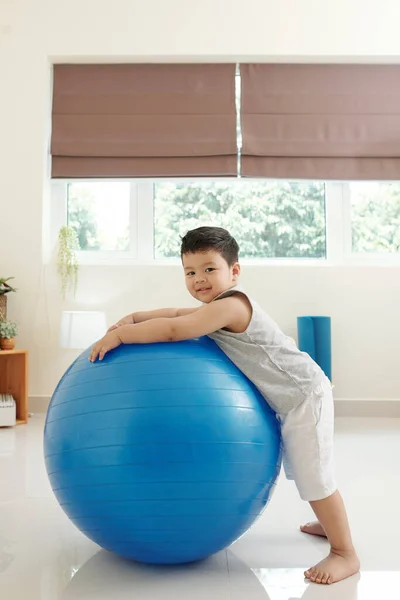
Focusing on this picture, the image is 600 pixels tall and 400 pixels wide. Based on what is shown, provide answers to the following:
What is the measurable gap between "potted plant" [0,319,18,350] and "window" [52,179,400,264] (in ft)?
2.67

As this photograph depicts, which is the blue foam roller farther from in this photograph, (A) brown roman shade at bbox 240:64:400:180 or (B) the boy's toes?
(B) the boy's toes

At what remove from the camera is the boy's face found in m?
1.72

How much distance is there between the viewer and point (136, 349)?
156 cm

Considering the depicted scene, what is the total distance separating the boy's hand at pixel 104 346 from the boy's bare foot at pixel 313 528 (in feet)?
2.86

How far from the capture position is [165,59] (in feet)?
14.6

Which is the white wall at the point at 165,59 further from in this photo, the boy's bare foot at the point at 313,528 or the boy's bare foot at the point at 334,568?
the boy's bare foot at the point at 334,568

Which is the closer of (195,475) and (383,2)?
(195,475)

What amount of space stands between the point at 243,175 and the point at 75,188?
1.25m

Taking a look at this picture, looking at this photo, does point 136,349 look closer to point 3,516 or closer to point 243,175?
point 3,516

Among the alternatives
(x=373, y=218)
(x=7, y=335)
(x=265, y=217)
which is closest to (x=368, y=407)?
(x=373, y=218)

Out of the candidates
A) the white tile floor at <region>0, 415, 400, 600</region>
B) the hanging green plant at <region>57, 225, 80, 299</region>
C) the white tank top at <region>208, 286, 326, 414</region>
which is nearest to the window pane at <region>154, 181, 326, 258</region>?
the hanging green plant at <region>57, 225, 80, 299</region>

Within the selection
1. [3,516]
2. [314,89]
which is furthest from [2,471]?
[314,89]

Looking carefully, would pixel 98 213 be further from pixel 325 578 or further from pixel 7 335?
pixel 325 578

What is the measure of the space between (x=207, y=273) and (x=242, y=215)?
2.98 m
